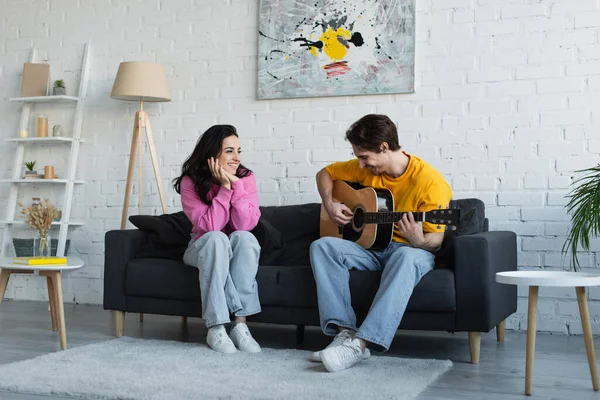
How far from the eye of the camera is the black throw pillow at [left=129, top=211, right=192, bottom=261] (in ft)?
12.3

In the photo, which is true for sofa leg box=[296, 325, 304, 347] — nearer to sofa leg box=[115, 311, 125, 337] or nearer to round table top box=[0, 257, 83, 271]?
sofa leg box=[115, 311, 125, 337]

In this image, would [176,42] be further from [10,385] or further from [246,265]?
[10,385]

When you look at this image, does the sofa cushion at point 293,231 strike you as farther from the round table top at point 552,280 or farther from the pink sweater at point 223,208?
the round table top at point 552,280

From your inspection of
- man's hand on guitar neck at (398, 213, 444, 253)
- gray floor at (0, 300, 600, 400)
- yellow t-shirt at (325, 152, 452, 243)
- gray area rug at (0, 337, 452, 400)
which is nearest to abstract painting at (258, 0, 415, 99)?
yellow t-shirt at (325, 152, 452, 243)

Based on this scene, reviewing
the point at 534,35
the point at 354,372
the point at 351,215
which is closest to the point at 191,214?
the point at 351,215

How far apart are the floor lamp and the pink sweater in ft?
3.76

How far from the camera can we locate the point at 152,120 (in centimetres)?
482

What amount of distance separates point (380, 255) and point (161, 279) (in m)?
1.06

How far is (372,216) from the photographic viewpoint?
126 inches

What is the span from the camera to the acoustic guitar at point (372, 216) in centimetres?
301

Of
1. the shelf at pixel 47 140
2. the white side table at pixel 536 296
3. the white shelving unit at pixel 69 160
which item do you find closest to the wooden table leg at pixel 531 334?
the white side table at pixel 536 296

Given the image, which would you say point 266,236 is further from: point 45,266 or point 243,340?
point 45,266

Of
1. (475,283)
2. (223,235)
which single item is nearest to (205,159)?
(223,235)

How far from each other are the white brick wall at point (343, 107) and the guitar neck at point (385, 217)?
1.02 meters
